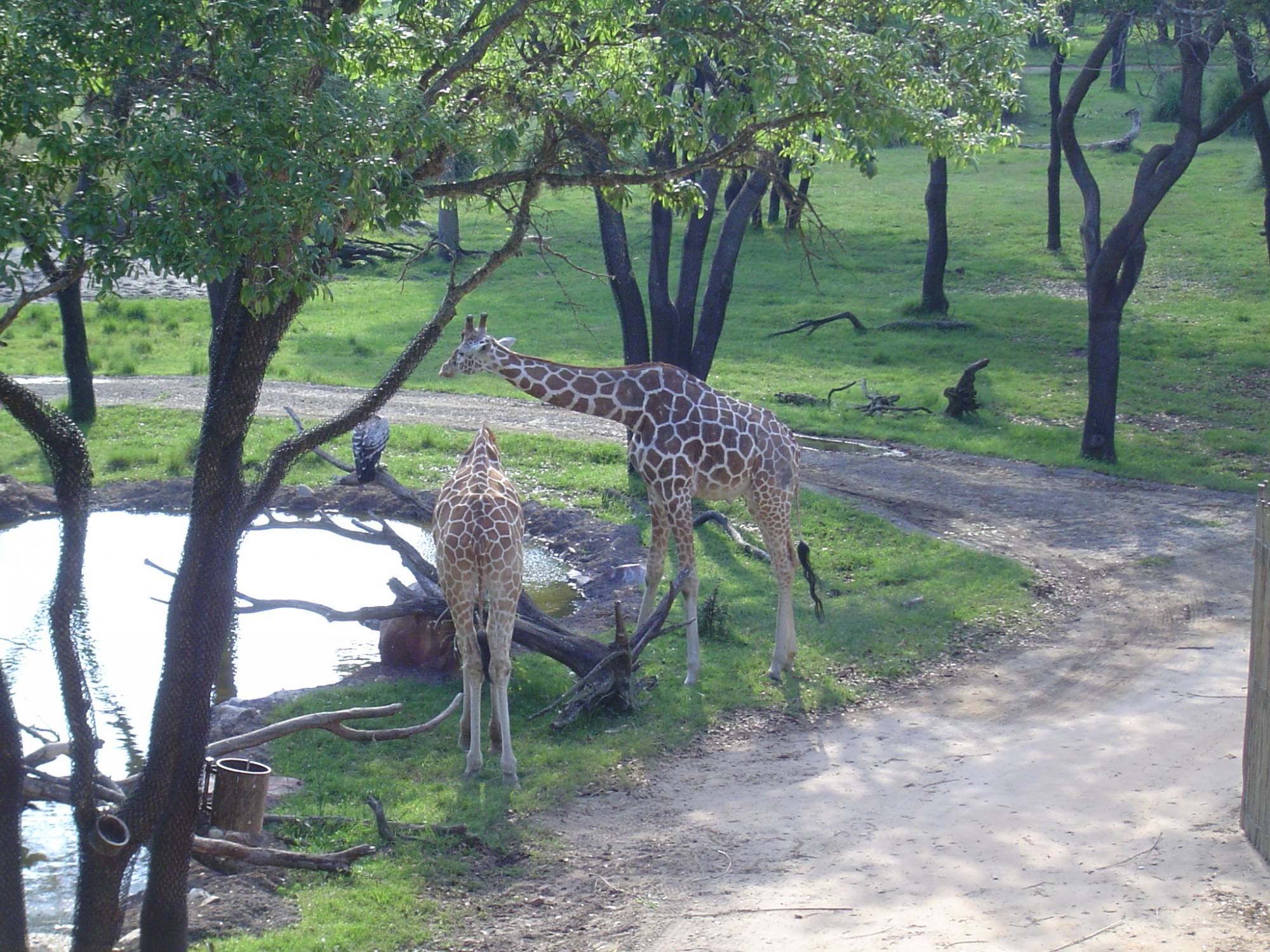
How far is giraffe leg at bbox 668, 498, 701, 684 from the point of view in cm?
1109

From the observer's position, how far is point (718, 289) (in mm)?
17766

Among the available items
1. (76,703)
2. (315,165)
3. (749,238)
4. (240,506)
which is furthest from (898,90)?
(749,238)

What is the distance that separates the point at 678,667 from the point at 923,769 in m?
2.87

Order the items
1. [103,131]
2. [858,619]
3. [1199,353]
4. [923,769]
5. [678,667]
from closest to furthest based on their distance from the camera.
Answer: [103,131] → [923,769] → [678,667] → [858,619] → [1199,353]

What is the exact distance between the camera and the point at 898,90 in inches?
345

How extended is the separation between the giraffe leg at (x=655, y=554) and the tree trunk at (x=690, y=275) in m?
6.44

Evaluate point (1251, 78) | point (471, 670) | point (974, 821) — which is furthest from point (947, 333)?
point (974, 821)

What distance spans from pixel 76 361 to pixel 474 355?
38.1 ft

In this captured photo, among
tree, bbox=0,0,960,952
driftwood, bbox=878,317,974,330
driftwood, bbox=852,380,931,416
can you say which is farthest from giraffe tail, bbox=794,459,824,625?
driftwood, bbox=878,317,974,330

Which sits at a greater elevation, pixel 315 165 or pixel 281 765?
pixel 315 165

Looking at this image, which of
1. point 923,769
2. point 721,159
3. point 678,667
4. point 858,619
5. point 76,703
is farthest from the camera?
point 858,619

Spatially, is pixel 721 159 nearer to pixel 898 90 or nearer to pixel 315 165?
pixel 898 90

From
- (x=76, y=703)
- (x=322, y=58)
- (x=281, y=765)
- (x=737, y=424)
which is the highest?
(x=322, y=58)

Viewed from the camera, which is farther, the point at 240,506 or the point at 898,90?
the point at 898,90
